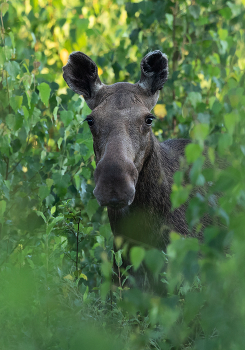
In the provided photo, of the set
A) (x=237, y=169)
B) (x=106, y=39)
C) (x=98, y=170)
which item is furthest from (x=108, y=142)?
(x=106, y=39)

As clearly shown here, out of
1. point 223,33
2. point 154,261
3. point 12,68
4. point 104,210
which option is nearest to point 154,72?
point 12,68

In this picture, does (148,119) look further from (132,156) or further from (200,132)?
(200,132)

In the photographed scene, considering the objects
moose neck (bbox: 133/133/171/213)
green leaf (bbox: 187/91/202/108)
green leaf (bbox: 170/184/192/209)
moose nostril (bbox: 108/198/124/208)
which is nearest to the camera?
green leaf (bbox: 170/184/192/209)

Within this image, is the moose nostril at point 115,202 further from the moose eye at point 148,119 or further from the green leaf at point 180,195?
the green leaf at point 180,195

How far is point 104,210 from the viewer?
6.20 m

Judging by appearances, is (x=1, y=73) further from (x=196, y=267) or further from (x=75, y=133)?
(x=196, y=267)

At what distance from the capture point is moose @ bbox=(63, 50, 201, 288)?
363 cm

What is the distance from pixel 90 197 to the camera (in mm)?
5359

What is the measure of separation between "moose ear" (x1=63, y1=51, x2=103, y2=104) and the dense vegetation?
0.19m

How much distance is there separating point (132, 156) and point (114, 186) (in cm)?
51

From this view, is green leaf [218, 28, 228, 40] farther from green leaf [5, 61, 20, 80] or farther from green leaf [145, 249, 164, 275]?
green leaf [145, 249, 164, 275]

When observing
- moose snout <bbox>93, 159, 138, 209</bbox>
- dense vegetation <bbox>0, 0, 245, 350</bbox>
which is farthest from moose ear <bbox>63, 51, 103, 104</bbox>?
moose snout <bbox>93, 159, 138, 209</bbox>

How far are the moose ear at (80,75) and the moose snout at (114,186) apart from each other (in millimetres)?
1738

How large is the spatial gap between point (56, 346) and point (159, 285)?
181cm
